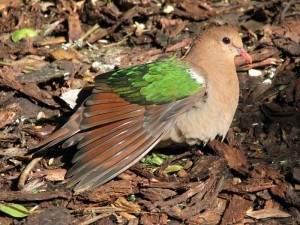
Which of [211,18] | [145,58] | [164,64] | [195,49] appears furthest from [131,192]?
[211,18]

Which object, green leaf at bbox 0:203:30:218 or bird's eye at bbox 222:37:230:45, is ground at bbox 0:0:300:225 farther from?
bird's eye at bbox 222:37:230:45

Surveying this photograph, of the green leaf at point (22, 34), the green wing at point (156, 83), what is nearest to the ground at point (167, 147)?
the green leaf at point (22, 34)

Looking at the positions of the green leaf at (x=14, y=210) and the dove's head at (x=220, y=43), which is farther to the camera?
the dove's head at (x=220, y=43)

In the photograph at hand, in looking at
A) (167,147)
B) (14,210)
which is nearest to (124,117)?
(167,147)

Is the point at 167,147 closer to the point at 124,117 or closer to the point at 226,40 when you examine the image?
the point at 124,117

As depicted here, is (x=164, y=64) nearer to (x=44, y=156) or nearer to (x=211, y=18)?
(x=44, y=156)

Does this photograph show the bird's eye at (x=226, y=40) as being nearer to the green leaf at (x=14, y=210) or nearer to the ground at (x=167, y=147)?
the ground at (x=167, y=147)
